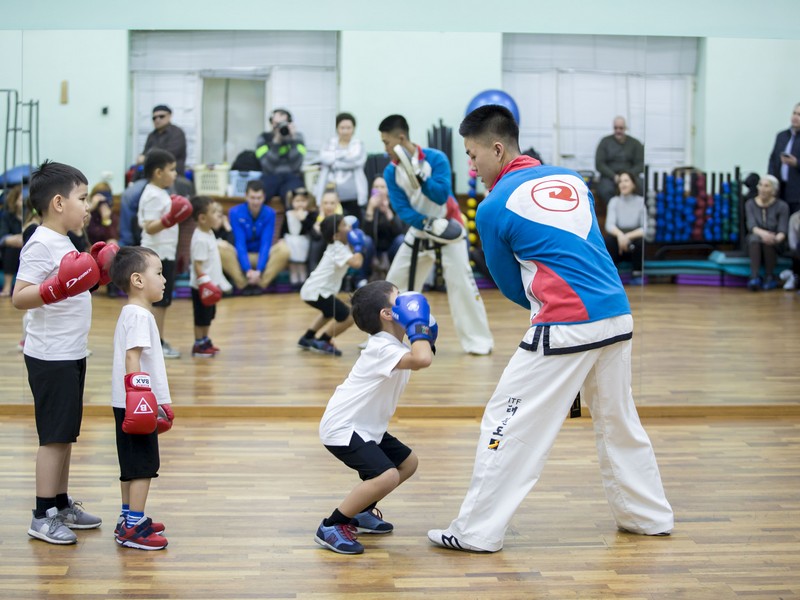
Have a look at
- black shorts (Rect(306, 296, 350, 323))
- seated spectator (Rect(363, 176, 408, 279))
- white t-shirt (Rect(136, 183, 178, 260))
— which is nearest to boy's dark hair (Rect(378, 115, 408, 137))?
seated spectator (Rect(363, 176, 408, 279))

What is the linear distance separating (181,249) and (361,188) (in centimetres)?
114

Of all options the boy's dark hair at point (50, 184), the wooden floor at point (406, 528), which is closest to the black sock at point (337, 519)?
the wooden floor at point (406, 528)

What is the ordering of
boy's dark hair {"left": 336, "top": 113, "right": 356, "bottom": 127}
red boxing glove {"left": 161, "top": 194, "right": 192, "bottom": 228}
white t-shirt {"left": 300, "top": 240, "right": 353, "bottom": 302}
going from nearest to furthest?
red boxing glove {"left": 161, "top": 194, "right": 192, "bottom": 228} → boy's dark hair {"left": 336, "top": 113, "right": 356, "bottom": 127} → white t-shirt {"left": 300, "top": 240, "right": 353, "bottom": 302}

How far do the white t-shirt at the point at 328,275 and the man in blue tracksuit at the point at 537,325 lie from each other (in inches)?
112

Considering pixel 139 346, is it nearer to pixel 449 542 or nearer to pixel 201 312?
pixel 449 542

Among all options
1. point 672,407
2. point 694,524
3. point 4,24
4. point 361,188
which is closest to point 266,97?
point 361,188

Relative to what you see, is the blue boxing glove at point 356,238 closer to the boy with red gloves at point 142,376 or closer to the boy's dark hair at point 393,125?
the boy's dark hair at point 393,125

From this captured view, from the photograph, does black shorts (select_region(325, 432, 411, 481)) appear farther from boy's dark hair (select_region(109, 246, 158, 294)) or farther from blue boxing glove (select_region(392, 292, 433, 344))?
boy's dark hair (select_region(109, 246, 158, 294))

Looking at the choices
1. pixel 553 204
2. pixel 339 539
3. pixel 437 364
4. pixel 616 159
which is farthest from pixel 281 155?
pixel 339 539

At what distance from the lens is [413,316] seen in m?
3.33

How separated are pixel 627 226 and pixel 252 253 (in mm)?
2246

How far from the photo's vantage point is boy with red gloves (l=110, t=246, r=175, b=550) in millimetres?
3367

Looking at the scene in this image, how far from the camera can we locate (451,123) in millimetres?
6547

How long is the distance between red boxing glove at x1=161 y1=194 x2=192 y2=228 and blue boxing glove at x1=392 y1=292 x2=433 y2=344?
2849 millimetres
